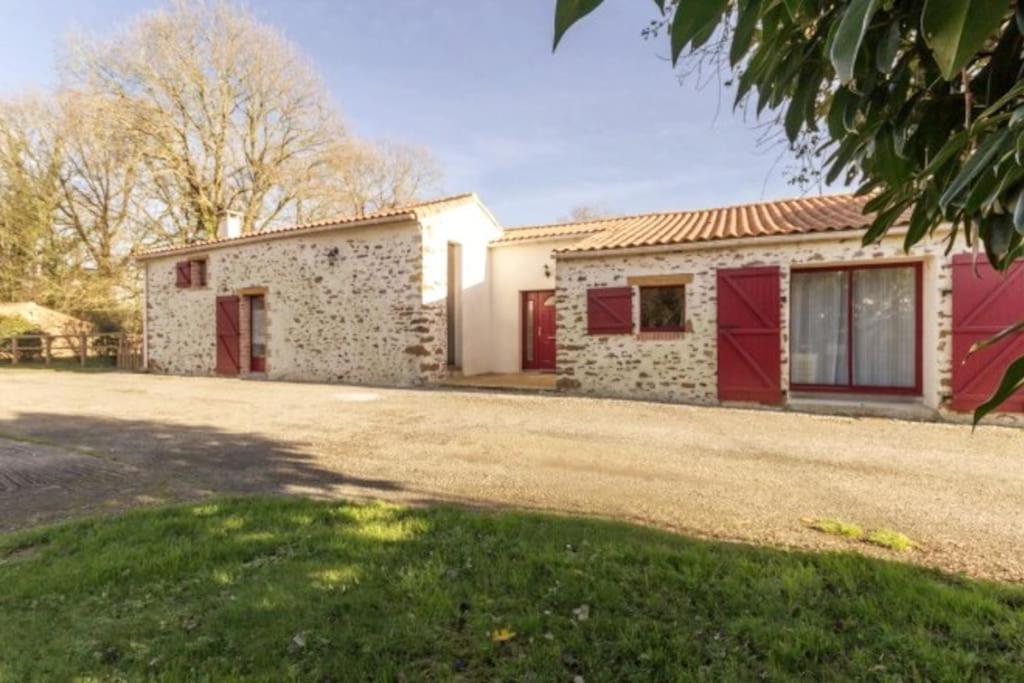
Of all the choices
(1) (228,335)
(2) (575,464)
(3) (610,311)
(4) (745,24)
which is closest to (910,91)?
(4) (745,24)

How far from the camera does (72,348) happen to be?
2081cm

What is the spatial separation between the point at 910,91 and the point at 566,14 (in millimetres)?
1174

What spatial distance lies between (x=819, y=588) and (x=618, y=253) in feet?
27.1

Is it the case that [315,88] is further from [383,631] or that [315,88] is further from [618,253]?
[383,631]

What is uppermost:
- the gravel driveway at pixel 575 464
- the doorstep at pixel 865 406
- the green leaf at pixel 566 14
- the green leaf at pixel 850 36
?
the green leaf at pixel 566 14

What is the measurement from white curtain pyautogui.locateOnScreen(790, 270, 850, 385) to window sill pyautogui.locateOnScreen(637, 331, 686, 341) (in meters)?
1.93

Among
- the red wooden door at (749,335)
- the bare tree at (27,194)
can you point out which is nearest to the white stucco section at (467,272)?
the red wooden door at (749,335)

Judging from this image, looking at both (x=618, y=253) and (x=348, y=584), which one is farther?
(x=618, y=253)

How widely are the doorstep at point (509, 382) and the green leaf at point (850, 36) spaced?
10.7 meters

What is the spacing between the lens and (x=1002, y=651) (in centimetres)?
229

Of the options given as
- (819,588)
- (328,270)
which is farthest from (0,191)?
(819,588)

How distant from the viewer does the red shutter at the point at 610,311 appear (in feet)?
34.3

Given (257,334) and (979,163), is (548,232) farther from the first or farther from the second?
(979,163)

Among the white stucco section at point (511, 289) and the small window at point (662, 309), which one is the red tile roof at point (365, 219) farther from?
the small window at point (662, 309)
